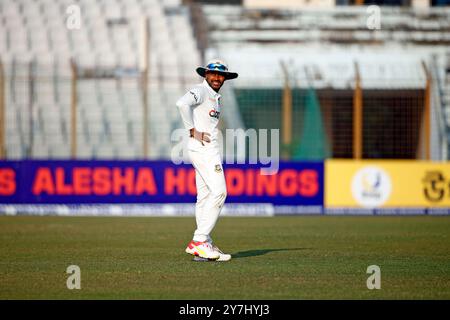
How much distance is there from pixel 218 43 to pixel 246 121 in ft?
24.3

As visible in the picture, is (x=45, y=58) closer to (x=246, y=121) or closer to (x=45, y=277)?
(x=246, y=121)

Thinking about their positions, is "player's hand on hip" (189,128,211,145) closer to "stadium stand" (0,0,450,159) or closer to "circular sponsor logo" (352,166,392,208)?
"circular sponsor logo" (352,166,392,208)

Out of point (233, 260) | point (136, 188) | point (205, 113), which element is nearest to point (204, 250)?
point (233, 260)

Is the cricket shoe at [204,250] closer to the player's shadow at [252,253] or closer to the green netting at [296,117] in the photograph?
the player's shadow at [252,253]

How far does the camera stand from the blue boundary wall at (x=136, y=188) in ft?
77.5

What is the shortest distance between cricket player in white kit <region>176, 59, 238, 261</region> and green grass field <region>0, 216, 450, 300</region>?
0.40 m

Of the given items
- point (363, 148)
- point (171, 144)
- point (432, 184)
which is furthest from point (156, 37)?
point (432, 184)

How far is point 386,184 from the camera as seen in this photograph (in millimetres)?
24062

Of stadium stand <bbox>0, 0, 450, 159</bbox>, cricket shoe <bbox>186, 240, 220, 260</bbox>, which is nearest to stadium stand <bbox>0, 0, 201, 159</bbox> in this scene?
stadium stand <bbox>0, 0, 450, 159</bbox>

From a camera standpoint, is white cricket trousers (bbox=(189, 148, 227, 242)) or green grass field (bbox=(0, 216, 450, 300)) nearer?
green grass field (bbox=(0, 216, 450, 300))

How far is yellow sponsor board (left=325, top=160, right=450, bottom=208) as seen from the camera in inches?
943

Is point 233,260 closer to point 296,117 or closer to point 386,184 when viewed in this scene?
point 386,184

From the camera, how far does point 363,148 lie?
88.0 feet

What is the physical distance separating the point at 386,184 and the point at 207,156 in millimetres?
12441
